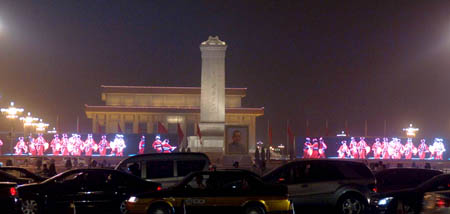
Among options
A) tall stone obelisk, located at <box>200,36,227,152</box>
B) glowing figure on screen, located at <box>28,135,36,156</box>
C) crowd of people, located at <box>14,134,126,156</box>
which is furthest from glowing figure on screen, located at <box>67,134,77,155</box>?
tall stone obelisk, located at <box>200,36,227,152</box>

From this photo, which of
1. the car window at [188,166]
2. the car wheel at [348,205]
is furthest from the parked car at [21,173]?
the car wheel at [348,205]

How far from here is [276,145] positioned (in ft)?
278

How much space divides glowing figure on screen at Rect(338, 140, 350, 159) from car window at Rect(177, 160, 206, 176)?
80.3ft

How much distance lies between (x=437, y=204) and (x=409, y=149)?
1425 inches

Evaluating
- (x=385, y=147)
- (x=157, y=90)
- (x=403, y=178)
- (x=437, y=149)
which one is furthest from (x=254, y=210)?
(x=157, y=90)

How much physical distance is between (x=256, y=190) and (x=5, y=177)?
8.73 meters

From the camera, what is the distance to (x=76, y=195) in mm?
13453

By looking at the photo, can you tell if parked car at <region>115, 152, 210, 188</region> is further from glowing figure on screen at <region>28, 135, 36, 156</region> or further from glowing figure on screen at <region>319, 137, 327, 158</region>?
glowing figure on screen at <region>28, 135, 36, 156</region>

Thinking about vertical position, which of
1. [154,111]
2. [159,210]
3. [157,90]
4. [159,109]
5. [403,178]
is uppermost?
[157,90]

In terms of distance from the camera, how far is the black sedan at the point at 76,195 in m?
13.4

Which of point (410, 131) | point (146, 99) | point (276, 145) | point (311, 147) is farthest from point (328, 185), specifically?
point (276, 145)

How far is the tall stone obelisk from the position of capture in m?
48.7

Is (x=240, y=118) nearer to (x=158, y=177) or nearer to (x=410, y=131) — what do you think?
(x=410, y=131)

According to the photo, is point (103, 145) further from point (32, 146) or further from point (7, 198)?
point (7, 198)
